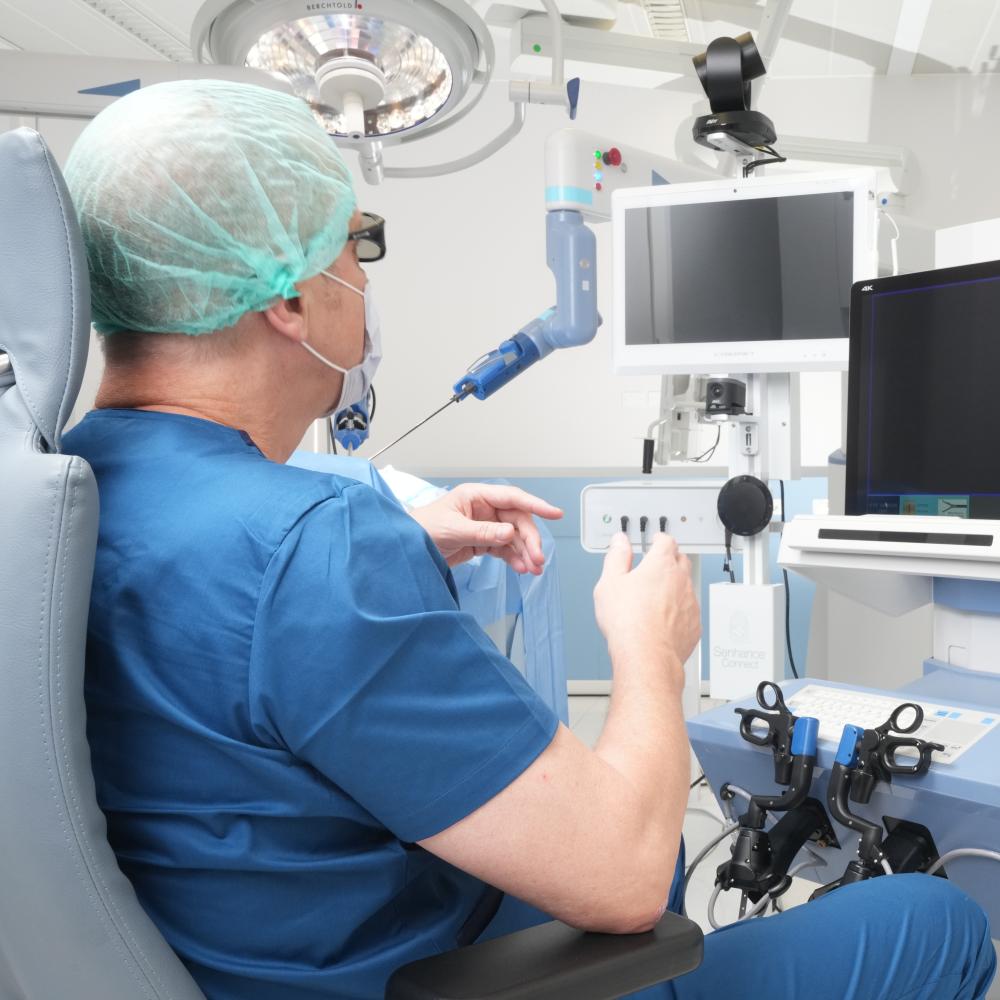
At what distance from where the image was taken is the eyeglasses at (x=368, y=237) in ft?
3.47

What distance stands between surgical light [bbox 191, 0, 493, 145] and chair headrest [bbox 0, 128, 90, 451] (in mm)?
973

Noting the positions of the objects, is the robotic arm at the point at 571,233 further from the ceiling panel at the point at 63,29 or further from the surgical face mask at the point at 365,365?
the ceiling panel at the point at 63,29

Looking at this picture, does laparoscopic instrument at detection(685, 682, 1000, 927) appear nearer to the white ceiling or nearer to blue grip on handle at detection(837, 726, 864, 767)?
blue grip on handle at detection(837, 726, 864, 767)

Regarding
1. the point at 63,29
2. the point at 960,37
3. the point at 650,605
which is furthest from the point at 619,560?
the point at 63,29

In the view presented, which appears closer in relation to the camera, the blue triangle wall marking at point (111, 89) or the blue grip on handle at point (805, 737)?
the blue grip on handle at point (805, 737)

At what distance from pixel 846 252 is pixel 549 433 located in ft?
8.87

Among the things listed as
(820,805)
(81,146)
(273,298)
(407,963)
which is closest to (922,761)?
(820,805)

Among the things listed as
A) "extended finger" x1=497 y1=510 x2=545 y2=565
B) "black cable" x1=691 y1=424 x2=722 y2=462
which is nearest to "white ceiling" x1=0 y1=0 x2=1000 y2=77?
"black cable" x1=691 y1=424 x2=722 y2=462

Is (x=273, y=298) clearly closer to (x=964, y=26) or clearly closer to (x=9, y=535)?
(x=9, y=535)

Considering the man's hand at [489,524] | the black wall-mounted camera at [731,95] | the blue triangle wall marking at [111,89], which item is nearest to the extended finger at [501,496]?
the man's hand at [489,524]

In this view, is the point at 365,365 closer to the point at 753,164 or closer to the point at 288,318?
the point at 288,318

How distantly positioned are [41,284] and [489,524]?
2.19 feet

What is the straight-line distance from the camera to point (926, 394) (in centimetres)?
154

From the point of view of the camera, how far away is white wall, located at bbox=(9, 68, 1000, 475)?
4.55m
